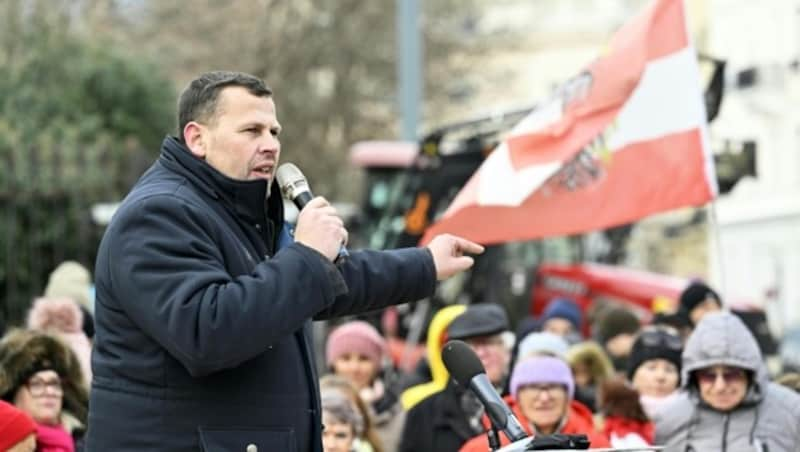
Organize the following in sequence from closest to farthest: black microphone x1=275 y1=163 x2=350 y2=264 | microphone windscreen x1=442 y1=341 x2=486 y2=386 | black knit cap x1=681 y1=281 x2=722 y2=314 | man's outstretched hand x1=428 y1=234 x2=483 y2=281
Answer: black microphone x1=275 y1=163 x2=350 y2=264 < microphone windscreen x1=442 y1=341 x2=486 y2=386 < man's outstretched hand x1=428 y1=234 x2=483 y2=281 < black knit cap x1=681 y1=281 x2=722 y2=314

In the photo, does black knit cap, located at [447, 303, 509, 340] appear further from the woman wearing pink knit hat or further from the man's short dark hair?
the man's short dark hair

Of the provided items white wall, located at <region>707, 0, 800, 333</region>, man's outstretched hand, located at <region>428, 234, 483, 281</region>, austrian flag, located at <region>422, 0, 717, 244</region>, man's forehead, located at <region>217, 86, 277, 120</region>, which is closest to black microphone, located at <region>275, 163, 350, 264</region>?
man's forehead, located at <region>217, 86, 277, 120</region>

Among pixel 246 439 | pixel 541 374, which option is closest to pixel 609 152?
pixel 541 374

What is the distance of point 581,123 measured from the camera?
1130 cm

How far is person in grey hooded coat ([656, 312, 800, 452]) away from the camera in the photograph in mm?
8352

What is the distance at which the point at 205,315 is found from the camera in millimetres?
4793

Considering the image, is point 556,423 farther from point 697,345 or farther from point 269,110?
point 269,110

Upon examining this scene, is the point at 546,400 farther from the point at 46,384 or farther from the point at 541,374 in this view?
the point at 46,384

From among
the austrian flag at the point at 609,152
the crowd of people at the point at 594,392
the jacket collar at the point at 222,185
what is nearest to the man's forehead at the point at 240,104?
the jacket collar at the point at 222,185

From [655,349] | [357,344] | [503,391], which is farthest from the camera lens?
[357,344]

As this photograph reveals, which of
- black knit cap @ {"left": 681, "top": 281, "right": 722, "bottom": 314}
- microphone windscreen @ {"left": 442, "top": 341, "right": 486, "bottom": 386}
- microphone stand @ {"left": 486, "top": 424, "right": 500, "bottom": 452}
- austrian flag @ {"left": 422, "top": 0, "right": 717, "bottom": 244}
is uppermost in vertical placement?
austrian flag @ {"left": 422, "top": 0, "right": 717, "bottom": 244}

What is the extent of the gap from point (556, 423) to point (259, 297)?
384cm

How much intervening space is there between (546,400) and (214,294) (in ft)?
12.8

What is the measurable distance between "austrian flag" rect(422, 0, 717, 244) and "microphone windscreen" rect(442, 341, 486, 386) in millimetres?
5401
